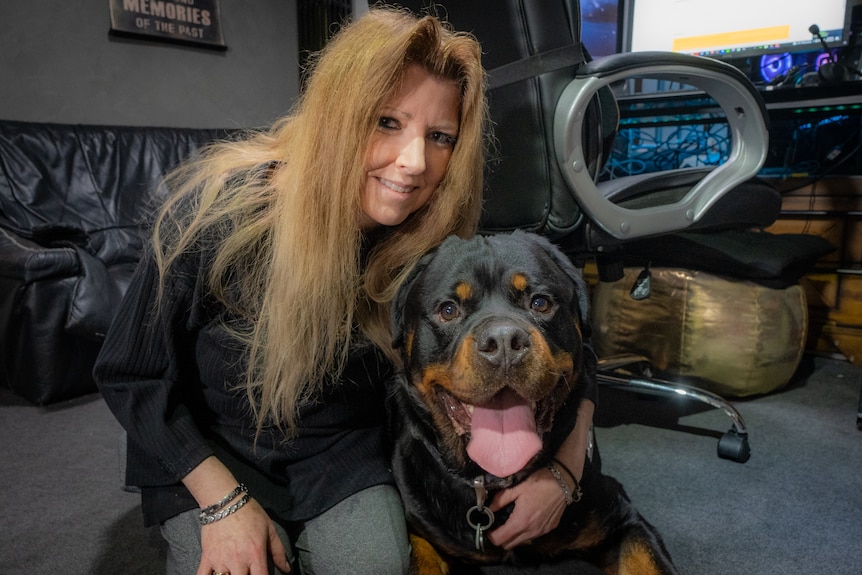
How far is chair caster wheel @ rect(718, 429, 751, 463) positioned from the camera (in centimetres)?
174

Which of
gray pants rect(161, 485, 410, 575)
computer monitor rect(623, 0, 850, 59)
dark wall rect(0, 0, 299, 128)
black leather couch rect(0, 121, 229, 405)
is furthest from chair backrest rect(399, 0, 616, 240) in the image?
dark wall rect(0, 0, 299, 128)

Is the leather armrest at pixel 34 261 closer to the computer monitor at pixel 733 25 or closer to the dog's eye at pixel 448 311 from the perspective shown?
the dog's eye at pixel 448 311

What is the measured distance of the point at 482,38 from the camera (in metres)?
1.38

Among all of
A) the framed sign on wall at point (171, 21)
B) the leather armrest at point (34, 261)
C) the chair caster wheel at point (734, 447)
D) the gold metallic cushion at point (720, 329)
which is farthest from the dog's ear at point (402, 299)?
the framed sign on wall at point (171, 21)

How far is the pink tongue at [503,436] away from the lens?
3.25 feet

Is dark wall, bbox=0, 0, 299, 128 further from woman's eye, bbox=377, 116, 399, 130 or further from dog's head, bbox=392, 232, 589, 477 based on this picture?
dog's head, bbox=392, 232, 589, 477

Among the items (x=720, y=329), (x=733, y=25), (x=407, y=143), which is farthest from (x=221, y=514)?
(x=733, y=25)

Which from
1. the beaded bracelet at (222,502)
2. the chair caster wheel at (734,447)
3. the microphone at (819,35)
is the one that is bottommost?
the chair caster wheel at (734,447)

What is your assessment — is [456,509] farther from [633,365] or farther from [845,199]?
[845,199]

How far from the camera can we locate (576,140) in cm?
130

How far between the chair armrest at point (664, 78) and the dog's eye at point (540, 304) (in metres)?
0.32

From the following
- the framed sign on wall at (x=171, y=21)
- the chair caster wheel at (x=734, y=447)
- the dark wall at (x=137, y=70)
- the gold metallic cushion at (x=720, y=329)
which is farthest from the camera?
the framed sign on wall at (x=171, y=21)

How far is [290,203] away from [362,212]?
0.16 m

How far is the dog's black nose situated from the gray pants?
1.40ft
